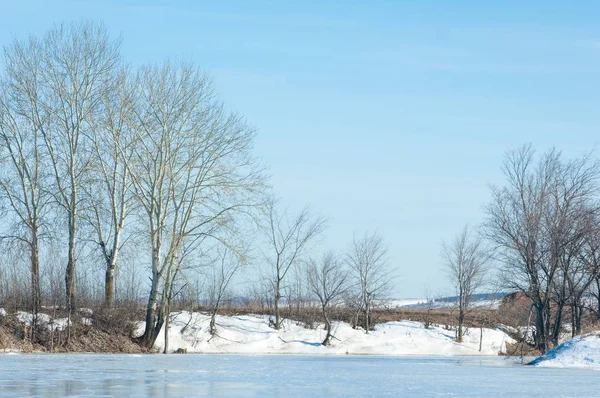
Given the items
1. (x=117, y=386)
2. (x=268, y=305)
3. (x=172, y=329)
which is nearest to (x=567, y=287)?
(x=172, y=329)

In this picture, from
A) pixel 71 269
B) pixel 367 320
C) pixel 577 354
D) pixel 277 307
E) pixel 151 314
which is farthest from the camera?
pixel 367 320

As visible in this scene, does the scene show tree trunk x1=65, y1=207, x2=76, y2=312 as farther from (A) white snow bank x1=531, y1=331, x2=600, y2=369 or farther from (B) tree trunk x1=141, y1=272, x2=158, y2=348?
(A) white snow bank x1=531, y1=331, x2=600, y2=369

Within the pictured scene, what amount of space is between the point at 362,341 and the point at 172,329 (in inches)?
592

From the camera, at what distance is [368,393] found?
13594 mm

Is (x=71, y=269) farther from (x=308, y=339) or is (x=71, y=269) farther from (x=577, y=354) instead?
(x=577, y=354)

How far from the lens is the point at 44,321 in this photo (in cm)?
3103

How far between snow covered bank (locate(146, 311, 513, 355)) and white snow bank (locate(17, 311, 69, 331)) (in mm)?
4149

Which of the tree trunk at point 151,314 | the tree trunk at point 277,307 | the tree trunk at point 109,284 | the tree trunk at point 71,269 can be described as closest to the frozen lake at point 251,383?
the tree trunk at point 71,269

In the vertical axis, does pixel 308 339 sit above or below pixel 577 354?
below

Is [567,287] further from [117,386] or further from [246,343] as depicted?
[117,386]

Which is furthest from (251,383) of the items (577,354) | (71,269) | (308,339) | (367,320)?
(367,320)

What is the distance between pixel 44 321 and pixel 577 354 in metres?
20.2

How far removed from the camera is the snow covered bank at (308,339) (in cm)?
3919

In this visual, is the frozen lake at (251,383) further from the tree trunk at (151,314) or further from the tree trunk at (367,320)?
the tree trunk at (367,320)
